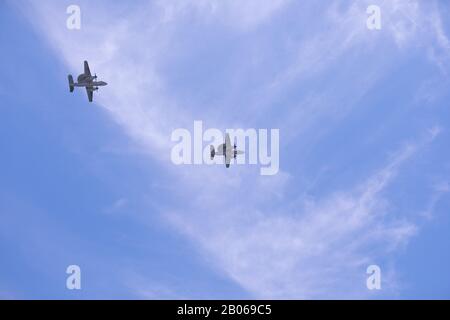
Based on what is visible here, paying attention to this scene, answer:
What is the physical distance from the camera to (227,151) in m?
79.7

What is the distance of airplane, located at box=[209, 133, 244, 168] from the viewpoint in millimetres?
76994

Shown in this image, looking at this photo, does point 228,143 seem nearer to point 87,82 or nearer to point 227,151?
point 227,151

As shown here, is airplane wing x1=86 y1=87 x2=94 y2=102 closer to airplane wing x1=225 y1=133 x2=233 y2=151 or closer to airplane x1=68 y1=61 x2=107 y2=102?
airplane x1=68 y1=61 x2=107 y2=102

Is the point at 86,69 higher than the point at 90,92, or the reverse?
the point at 86,69

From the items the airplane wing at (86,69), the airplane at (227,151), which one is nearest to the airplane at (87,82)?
the airplane wing at (86,69)

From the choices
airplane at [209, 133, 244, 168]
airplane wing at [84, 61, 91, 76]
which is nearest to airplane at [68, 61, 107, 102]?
airplane wing at [84, 61, 91, 76]

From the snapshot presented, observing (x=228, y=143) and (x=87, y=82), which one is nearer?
(x=228, y=143)

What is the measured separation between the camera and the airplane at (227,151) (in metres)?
77.0

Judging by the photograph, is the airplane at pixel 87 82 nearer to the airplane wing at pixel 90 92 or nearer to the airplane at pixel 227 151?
the airplane wing at pixel 90 92

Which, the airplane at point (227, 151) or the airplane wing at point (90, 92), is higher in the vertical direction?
the airplane wing at point (90, 92)

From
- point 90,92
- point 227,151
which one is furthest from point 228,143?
point 90,92
